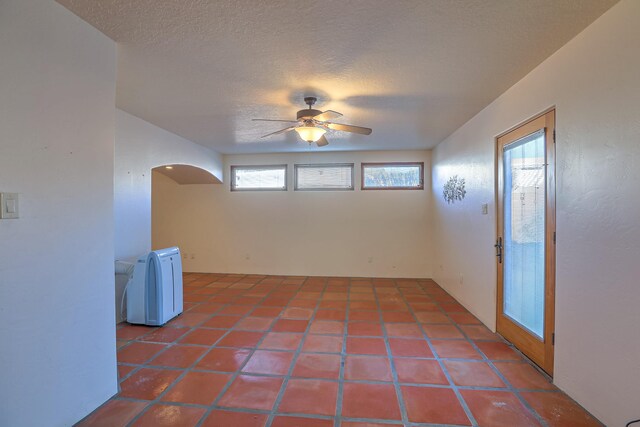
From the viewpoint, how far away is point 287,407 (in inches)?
73.7

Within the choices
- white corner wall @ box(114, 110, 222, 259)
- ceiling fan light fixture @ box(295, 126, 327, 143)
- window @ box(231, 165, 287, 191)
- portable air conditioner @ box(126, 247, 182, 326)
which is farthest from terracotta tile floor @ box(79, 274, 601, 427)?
window @ box(231, 165, 287, 191)

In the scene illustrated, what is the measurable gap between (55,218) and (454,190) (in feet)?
14.3

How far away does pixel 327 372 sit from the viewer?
228cm

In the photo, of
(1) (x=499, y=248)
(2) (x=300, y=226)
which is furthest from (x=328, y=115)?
(2) (x=300, y=226)

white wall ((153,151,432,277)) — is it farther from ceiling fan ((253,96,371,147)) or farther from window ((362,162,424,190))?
ceiling fan ((253,96,371,147))

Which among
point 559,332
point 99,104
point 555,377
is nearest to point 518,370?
point 555,377

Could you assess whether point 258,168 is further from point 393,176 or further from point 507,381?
point 507,381

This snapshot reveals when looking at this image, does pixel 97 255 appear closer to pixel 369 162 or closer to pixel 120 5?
pixel 120 5

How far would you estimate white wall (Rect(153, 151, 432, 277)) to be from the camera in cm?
544

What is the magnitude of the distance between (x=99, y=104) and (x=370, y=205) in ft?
14.6

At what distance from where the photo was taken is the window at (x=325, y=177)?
18.3ft

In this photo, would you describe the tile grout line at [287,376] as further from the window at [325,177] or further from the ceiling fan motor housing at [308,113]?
the window at [325,177]

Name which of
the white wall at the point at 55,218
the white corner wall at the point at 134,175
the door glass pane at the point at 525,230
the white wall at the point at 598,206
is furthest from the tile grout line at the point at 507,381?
the white corner wall at the point at 134,175

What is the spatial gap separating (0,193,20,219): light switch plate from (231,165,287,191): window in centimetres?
439
